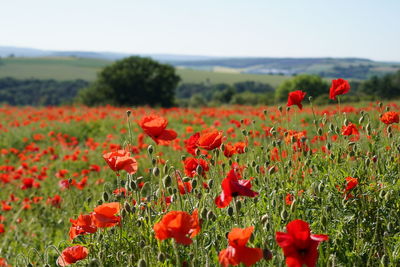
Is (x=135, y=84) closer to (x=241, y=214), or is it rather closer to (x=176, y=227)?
(x=241, y=214)

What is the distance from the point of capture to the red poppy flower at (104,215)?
1.84 m

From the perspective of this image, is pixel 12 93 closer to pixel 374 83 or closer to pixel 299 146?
pixel 374 83

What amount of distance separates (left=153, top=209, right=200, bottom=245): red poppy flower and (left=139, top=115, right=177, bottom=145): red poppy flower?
1.85ft

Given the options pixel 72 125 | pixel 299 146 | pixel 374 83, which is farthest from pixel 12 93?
pixel 299 146

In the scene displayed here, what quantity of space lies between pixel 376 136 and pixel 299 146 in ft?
1.45

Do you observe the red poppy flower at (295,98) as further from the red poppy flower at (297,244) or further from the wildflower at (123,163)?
the red poppy flower at (297,244)

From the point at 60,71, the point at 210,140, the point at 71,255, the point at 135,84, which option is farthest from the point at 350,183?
the point at 60,71

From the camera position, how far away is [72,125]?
9.12m

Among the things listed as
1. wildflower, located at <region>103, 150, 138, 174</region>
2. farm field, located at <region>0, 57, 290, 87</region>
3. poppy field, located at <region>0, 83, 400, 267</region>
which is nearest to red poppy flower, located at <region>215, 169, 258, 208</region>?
poppy field, located at <region>0, 83, 400, 267</region>

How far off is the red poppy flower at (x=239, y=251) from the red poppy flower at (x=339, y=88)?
152 cm

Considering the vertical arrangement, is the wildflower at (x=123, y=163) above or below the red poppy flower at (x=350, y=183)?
above

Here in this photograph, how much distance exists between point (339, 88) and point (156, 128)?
1.24 metres

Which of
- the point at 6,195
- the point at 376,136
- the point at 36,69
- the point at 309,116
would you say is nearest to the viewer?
the point at 376,136

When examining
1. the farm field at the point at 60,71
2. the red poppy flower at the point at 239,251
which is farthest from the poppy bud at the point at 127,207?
the farm field at the point at 60,71
